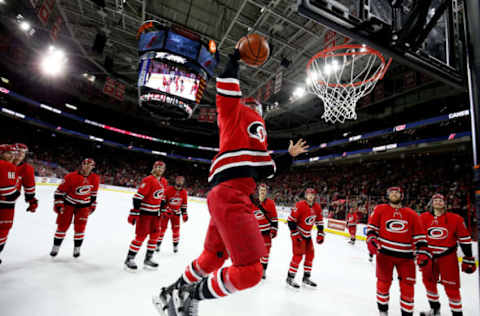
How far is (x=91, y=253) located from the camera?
13.3 feet

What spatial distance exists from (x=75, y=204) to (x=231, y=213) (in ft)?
11.6


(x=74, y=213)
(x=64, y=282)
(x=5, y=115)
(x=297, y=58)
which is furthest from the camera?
(x=5, y=115)

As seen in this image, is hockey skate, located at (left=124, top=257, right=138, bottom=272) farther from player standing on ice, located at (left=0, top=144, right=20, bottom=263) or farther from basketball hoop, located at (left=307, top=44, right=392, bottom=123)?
basketball hoop, located at (left=307, top=44, right=392, bottom=123)

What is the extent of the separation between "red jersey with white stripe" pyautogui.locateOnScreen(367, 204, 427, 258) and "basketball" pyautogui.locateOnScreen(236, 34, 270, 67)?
2.53m

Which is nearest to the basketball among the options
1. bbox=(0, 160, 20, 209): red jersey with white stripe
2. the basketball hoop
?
the basketball hoop

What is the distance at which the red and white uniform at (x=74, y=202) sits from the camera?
3725 mm

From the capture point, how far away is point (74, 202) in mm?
3803

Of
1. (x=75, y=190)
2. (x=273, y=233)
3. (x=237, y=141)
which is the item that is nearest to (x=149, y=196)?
(x=75, y=190)

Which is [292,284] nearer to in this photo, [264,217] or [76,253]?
[264,217]

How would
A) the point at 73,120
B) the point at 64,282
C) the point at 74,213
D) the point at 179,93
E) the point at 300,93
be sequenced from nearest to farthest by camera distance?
1. the point at 64,282
2. the point at 74,213
3. the point at 179,93
4. the point at 300,93
5. the point at 73,120

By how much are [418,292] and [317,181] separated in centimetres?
1663

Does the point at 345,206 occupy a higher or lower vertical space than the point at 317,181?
lower

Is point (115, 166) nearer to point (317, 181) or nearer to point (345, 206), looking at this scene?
point (317, 181)

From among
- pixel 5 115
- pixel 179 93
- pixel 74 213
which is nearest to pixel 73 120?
pixel 5 115
